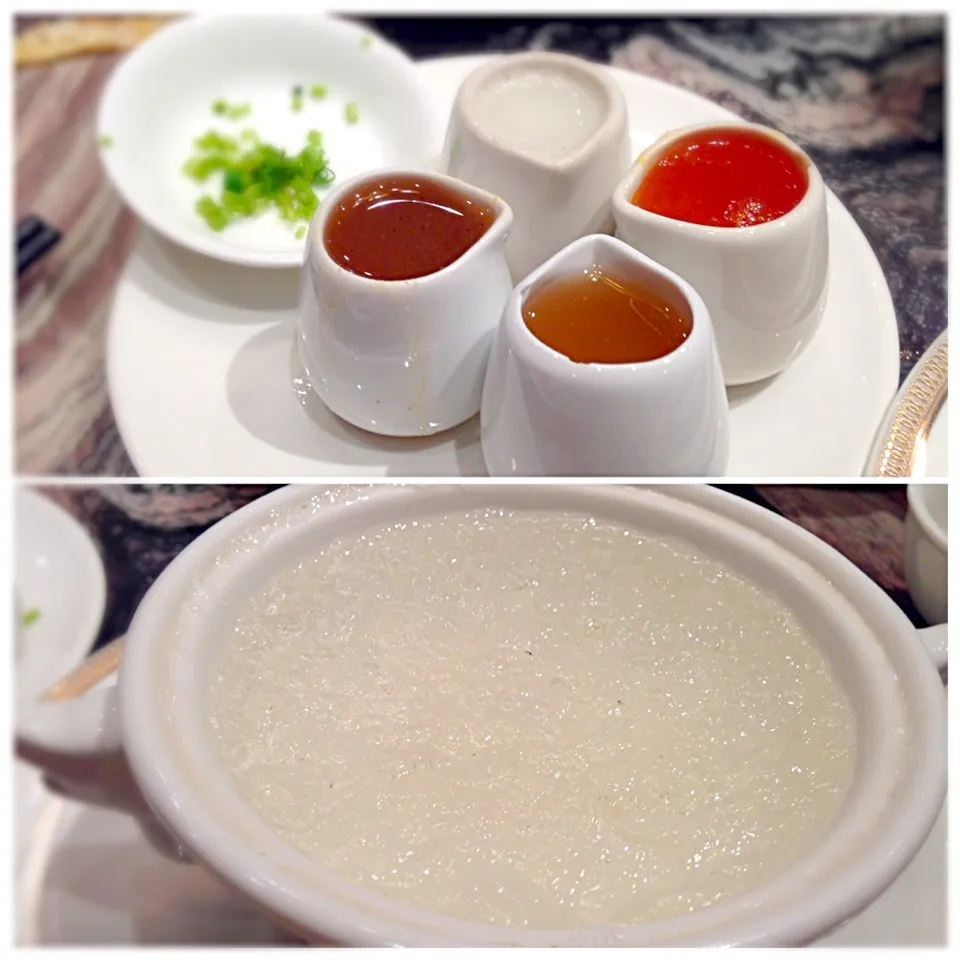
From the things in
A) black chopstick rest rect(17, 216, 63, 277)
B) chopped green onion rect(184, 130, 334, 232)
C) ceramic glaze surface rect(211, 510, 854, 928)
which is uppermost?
chopped green onion rect(184, 130, 334, 232)

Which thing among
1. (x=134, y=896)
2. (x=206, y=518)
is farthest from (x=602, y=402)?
(x=134, y=896)

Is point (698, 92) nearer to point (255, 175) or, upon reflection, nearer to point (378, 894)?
point (255, 175)

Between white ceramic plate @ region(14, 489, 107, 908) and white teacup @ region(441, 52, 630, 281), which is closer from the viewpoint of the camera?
white ceramic plate @ region(14, 489, 107, 908)

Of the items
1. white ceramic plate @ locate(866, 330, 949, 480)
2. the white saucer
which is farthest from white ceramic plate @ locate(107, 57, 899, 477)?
the white saucer

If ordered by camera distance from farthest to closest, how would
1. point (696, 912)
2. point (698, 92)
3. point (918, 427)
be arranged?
point (698, 92) → point (918, 427) → point (696, 912)

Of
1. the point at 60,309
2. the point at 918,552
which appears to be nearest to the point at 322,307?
the point at 60,309

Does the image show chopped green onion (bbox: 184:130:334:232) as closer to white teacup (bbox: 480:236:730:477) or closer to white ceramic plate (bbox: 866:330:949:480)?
white teacup (bbox: 480:236:730:477)

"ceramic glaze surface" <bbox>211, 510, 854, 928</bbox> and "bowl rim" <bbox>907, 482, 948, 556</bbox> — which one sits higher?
"bowl rim" <bbox>907, 482, 948, 556</bbox>
